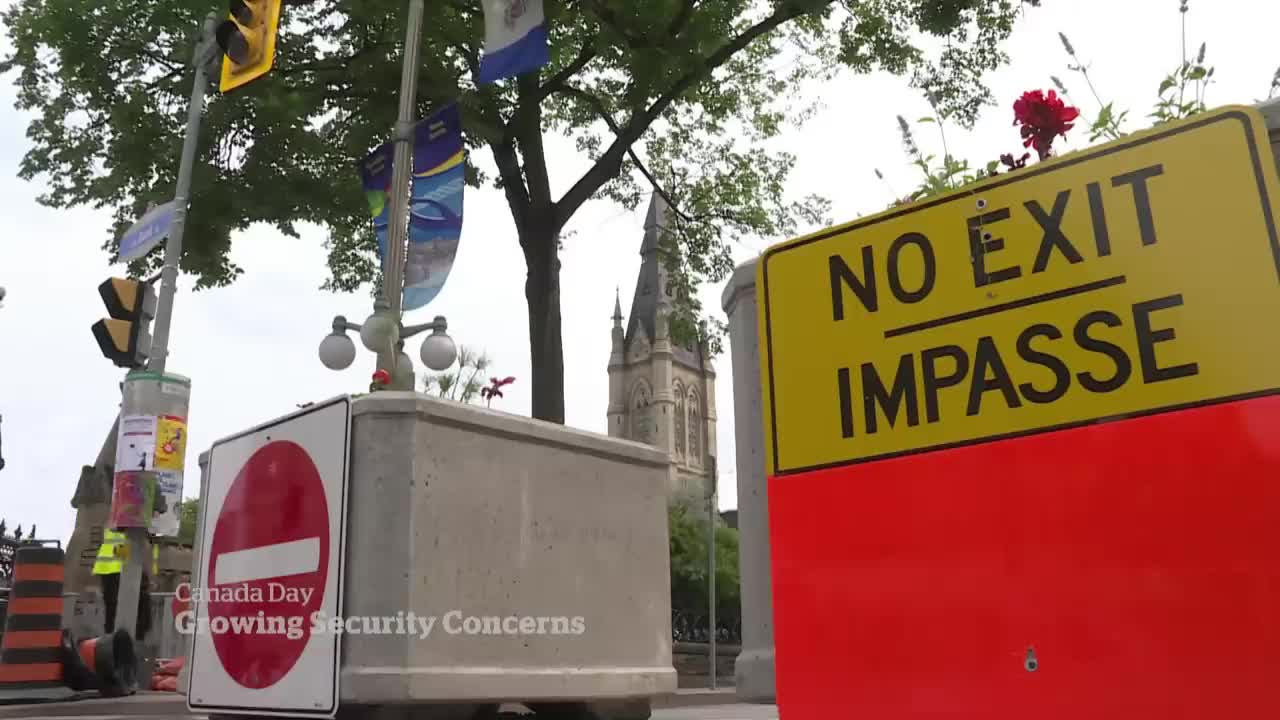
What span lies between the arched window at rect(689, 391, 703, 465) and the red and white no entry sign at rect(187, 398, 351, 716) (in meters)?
100

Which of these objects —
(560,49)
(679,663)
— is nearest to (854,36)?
(560,49)

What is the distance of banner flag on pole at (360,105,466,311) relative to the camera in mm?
10141

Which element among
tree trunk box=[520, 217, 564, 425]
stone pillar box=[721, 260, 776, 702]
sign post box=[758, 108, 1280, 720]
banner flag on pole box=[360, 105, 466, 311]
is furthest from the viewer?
tree trunk box=[520, 217, 564, 425]

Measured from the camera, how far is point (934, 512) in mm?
1739

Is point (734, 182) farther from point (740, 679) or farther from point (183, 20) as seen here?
point (740, 679)

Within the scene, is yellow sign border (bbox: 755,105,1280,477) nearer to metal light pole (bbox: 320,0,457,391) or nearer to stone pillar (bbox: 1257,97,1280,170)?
stone pillar (bbox: 1257,97,1280,170)

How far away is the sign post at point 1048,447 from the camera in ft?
4.88

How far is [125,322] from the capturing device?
30.7 ft

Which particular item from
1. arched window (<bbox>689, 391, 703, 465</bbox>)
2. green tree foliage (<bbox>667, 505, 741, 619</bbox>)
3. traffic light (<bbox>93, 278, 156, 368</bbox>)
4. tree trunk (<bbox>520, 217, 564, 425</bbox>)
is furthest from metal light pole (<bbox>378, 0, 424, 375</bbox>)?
arched window (<bbox>689, 391, 703, 465</bbox>)

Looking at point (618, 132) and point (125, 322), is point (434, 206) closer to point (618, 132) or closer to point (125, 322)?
point (125, 322)

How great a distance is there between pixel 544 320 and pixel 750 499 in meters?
11.7

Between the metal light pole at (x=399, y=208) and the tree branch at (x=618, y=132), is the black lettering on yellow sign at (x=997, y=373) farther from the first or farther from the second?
the tree branch at (x=618, y=132)

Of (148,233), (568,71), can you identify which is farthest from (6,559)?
(568,71)

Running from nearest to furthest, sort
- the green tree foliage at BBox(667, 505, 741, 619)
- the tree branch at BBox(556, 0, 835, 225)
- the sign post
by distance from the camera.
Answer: the sign post
the tree branch at BBox(556, 0, 835, 225)
the green tree foliage at BBox(667, 505, 741, 619)
